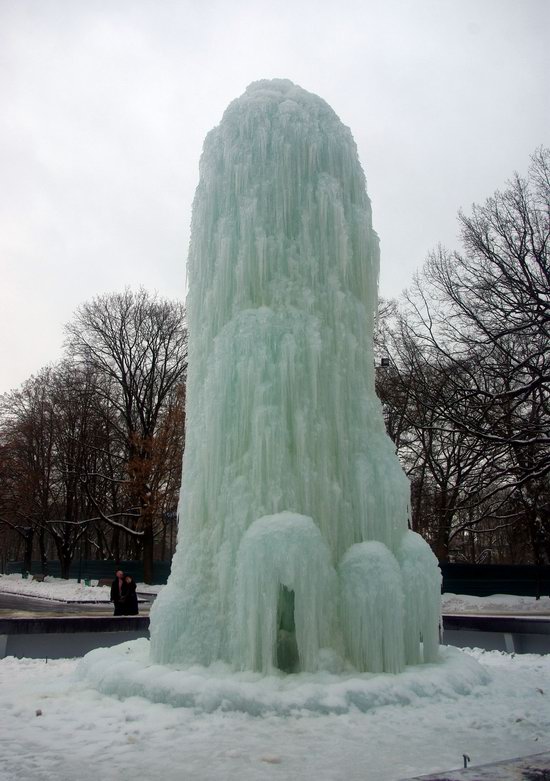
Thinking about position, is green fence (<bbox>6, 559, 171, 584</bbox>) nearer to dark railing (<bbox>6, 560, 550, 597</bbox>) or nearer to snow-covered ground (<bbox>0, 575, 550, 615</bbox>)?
snow-covered ground (<bbox>0, 575, 550, 615</bbox>)

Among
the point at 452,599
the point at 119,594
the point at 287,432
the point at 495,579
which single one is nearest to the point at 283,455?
the point at 287,432

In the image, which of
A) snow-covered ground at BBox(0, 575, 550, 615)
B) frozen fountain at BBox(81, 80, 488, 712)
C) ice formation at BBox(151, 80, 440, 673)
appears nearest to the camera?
frozen fountain at BBox(81, 80, 488, 712)

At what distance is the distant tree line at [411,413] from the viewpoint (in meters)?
22.1

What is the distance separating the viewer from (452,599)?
2659cm

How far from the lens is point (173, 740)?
563 cm

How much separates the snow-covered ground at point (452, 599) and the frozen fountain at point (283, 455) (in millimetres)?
15674

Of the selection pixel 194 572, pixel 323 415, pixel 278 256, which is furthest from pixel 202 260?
pixel 194 572

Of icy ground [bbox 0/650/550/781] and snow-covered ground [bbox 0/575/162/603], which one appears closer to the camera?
icy ground [bbox 0/650/550/781]

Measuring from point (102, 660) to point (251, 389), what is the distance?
3.76 m

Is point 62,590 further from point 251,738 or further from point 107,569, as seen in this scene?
point 251,738

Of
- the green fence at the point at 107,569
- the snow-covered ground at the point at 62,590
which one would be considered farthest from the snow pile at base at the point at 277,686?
the green fence at the point at 107,569

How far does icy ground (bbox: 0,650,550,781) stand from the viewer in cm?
482

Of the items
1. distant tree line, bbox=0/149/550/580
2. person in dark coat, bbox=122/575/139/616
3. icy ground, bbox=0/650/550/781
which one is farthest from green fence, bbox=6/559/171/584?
icy ground, bbox=0/650/550/781

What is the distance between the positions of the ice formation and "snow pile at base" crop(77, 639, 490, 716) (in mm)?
296
